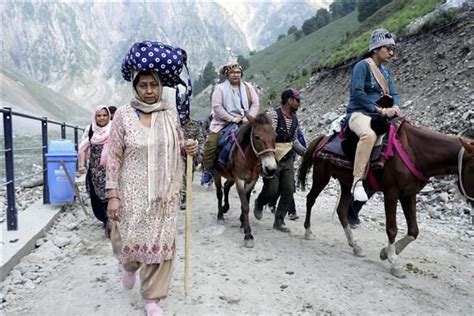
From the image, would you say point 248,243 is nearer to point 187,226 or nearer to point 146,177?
point 187,226

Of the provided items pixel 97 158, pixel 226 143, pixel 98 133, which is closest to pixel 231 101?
pixel 226 143

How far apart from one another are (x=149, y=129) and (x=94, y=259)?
2285 millimetres

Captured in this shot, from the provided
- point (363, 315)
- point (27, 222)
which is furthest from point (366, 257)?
point (27, 222)

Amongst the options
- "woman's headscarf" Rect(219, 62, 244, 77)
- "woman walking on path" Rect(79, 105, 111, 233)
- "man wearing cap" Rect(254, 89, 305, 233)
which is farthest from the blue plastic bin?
"man wearing cap" Rect(254, 89, 305, 233)

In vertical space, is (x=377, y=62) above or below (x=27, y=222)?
above

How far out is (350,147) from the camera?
5070 mm

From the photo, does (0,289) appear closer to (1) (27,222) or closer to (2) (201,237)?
(1) (27,222)

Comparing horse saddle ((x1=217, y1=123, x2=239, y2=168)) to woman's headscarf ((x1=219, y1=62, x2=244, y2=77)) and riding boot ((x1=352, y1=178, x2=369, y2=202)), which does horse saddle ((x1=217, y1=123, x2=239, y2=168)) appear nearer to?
woman's headscarf ((x1=219, y1=62, x2=244, y2=77))

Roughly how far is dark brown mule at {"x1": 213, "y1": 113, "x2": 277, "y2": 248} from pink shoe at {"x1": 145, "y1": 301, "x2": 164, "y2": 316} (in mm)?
2144

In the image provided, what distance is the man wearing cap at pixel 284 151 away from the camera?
6.07m

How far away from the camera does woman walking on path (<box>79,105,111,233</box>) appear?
18.4 ft

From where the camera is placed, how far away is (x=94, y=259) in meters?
4.92

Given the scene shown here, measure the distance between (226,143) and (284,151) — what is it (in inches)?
31.6

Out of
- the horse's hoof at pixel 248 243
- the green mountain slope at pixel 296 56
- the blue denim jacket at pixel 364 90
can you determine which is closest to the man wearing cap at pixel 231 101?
the horse's hoof at pixel 248 243
